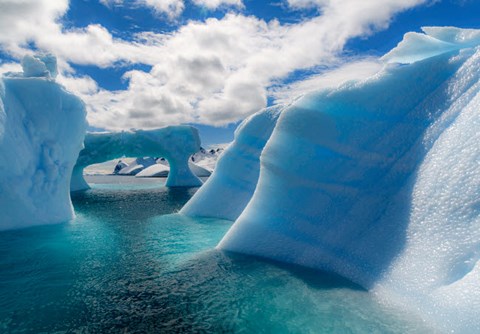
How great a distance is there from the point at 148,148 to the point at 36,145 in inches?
793

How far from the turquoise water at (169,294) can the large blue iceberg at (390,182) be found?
0.49 m

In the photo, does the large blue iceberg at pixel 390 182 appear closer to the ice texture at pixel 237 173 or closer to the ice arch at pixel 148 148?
the ice texture at pixel 237 173

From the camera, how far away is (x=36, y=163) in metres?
11.8

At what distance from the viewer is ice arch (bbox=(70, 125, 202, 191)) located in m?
29.2

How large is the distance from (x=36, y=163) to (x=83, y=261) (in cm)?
688

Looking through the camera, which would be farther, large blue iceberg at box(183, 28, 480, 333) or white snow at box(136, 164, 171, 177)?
white snow at box(136, 164, 171, 177)

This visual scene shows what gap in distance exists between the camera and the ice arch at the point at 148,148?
29250mm

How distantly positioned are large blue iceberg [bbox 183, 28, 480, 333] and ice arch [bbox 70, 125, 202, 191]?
2465 cm

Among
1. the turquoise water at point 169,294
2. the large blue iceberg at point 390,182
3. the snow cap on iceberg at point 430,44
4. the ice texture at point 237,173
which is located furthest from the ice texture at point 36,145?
the snow cap on iceberg at point 430,44

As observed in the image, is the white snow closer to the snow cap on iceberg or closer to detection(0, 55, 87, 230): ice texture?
detection(0, 55, 87, 230): ice texture

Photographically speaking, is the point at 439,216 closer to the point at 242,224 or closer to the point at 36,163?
the point at 242,224

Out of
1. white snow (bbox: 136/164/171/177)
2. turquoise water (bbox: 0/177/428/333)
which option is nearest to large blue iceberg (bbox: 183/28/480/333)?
turquoise water (bbox: 0/177/428/333)

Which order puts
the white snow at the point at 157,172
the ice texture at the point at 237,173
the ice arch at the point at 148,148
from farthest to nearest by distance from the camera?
the white snow at the point at 157,172, the ice arch at the point at 148,148, the ice texture at the point at 237,173

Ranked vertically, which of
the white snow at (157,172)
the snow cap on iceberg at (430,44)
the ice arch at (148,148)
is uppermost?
the snow cap on iceberg at (430,44)
